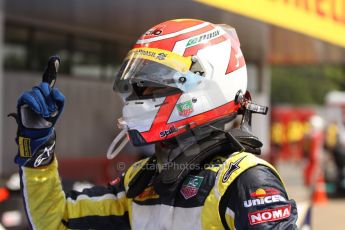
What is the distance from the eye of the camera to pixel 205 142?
6.82 ft

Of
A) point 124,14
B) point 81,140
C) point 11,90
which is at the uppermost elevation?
point 124,14

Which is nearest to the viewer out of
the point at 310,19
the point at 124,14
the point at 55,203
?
the point at 55,203

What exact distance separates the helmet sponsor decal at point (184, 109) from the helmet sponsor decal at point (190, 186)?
213 mm

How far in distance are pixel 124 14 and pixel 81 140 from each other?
11.9 ft

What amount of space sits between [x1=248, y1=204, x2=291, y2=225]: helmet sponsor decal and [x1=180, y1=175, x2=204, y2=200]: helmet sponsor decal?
239mm

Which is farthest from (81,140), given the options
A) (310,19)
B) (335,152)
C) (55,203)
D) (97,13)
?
(55,203)

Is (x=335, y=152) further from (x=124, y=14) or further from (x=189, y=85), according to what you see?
(x=189, y=85)

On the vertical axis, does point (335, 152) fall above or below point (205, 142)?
below

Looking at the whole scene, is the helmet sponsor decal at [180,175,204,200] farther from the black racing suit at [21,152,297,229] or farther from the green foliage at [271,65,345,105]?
the green foliage at [271,65,345,105]

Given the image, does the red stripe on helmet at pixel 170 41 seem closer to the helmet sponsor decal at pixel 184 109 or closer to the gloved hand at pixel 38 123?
the helmet sponsor decal at pixel 184 109

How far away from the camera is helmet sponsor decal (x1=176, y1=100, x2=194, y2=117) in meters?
2.09

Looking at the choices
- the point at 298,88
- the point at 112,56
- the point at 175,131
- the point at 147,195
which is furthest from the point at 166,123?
the point at 298,88

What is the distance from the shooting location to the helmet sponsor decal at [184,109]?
6.85 feet

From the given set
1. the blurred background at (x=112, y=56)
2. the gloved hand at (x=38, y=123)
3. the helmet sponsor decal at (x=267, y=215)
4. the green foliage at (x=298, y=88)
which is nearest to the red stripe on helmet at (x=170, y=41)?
the gloved hand at (x=38, y=123)
